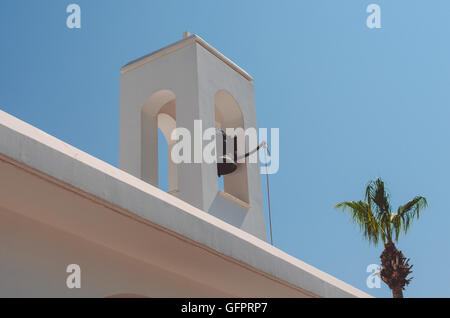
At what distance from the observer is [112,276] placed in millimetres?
3781

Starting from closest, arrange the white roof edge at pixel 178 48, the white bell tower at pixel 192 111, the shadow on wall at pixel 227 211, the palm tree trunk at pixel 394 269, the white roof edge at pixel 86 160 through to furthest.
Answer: the white roof edge at pixel 86 160, the shadow on wall at pixel 227 211, the white bell tower at pixel 192 111, the white roof edge at pixel 178 48, the palm tree trunk at pixel 394 269

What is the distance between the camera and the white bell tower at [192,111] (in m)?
7.12

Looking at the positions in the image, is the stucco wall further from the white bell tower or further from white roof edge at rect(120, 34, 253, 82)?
white roof edge at rect(120, 34, 253, 82)

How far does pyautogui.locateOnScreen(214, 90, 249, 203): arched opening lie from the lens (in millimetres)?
7742

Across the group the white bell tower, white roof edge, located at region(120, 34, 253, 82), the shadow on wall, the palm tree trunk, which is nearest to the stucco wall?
the shadow on wall

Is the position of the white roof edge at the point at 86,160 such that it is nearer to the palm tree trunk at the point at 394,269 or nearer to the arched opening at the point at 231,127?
the arched opening at the point at 231,127

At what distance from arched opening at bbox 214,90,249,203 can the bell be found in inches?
4.9

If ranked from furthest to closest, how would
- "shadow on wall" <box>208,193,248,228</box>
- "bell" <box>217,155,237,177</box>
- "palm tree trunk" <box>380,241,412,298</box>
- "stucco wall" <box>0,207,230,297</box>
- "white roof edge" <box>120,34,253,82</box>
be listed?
"palm tree trunk" <box>380,241,412,298</box>, "white roof edge" <box>120,34,253,82</box>, "bell" <box>217,155,237,177</box>, "shadow on wall" <box>208,193,248,228</box>, "stucco wall" <box>0,207,230,297</box>

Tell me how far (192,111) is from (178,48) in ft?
3.48

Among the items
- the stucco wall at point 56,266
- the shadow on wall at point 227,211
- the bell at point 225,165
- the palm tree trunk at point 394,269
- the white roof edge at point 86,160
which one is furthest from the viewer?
the palm tree trunk at point 394,269

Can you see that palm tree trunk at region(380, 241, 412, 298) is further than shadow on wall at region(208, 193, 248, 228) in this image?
Yes

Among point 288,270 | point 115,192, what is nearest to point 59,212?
point 115,192

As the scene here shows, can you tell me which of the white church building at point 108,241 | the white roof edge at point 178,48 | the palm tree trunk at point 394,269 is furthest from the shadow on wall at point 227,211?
the palm tree trunk at point 394,269

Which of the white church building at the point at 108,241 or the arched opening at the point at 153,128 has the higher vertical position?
the arched opening at the point at 153,128
